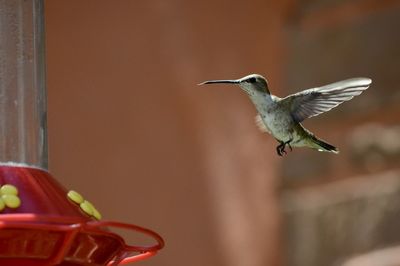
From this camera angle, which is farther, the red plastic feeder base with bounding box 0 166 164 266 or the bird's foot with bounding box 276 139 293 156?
the bird's foot with bounding box 276 139 293 156

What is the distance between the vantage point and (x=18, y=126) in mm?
3576

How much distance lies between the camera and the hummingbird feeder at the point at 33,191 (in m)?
2.91

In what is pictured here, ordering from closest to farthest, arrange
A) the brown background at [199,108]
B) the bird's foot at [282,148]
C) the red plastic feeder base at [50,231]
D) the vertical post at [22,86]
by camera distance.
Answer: the red plastic feeder base at [50,231]
the vertical post at [22,86]
the bird's foot at [282,148]
the brown background at [199,108]

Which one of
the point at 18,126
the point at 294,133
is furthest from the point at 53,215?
the point at 294,133

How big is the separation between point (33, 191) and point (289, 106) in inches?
38.3

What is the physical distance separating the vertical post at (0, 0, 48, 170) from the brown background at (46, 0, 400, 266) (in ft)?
6.82

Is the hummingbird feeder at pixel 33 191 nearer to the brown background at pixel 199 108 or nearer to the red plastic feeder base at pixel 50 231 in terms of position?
the red plastic feeder base at pixel 50 231

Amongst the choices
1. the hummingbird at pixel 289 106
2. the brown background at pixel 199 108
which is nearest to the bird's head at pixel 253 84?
the hummingbird at pixel 289 106

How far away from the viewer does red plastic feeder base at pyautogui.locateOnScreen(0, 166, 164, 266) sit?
2.89m

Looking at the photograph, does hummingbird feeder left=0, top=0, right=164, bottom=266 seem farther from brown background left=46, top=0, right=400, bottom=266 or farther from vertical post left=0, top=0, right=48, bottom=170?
brown background left=46, top=0, right=400, bottom=266

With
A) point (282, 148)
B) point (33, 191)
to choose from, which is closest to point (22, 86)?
point (33, 191)

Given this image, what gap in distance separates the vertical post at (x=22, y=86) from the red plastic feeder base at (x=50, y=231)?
0.96 ft

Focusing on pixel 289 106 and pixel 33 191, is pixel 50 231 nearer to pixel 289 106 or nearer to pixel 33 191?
pixel 33 191

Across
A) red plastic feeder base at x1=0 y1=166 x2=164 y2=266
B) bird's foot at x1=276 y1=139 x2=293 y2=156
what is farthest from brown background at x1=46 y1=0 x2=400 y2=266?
red plastic feeder base at x1=0 y1=166 x2=164 y2=266
